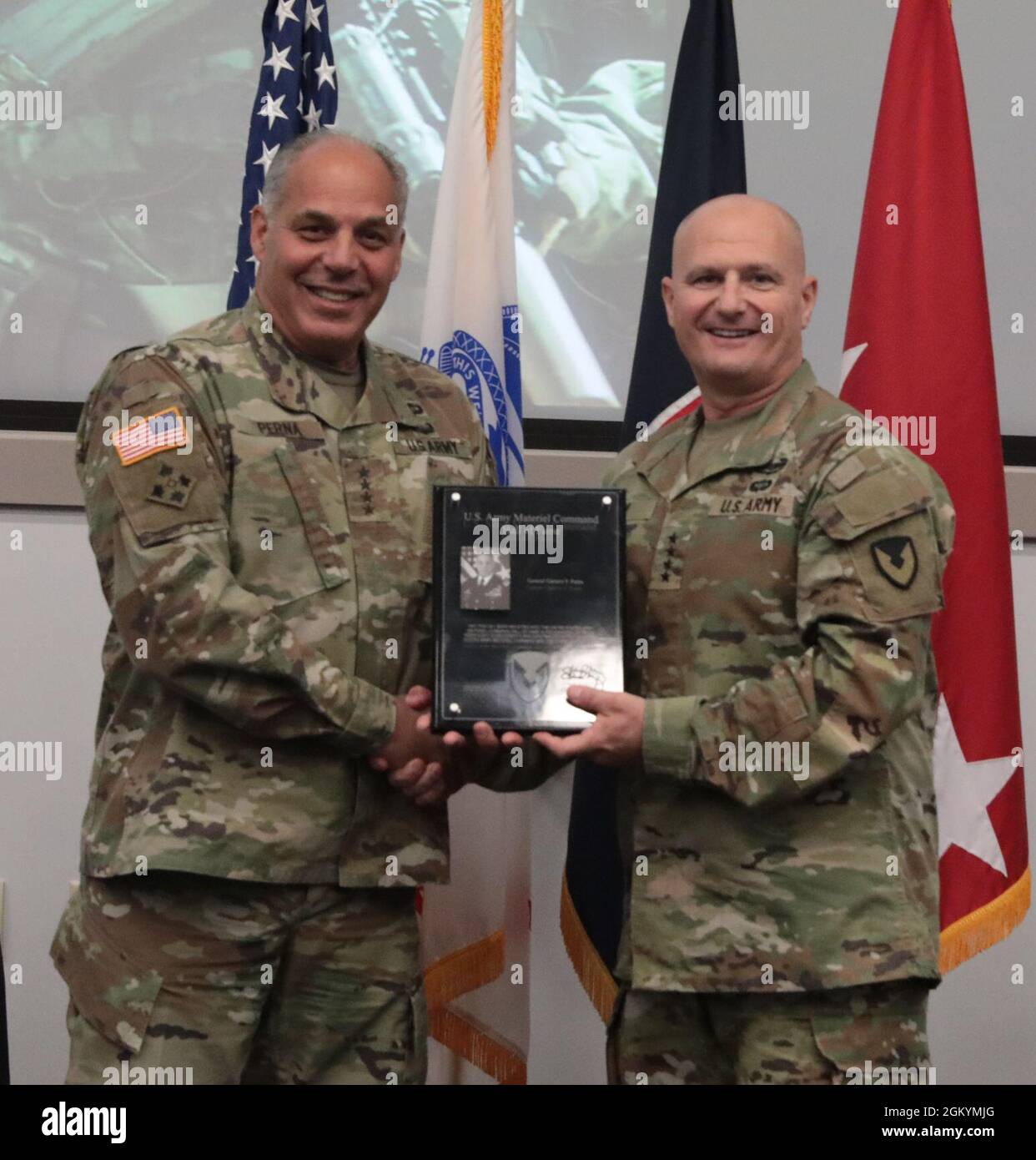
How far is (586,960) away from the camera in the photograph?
9.21ft

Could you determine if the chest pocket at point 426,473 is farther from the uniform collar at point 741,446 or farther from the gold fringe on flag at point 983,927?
the gold fringe on flag at point 983,927

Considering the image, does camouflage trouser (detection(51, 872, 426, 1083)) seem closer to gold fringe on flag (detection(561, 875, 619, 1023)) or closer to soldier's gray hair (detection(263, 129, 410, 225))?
gold fringe on flag (detection(561, 875, 619, 1023))

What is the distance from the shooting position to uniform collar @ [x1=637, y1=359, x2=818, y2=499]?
6.70 feet

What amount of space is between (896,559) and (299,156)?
1044mm

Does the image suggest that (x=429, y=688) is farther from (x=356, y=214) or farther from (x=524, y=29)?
(x=524, y=29)

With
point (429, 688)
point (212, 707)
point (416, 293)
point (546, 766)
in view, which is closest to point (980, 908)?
point (546, 766)

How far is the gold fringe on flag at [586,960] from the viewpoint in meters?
2.73

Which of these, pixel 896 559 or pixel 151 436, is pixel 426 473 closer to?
pixel 151 436

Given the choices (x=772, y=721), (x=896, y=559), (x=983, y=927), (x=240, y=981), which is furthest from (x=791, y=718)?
(x=983, y=927)

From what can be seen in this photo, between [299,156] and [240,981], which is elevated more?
[299,156]

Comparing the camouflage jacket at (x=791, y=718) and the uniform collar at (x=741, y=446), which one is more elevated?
the uniform collar at (x=741, y=446)

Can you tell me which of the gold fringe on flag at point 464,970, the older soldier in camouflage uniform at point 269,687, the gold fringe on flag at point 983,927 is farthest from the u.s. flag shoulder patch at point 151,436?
the gold fringe on flag at point 983,927

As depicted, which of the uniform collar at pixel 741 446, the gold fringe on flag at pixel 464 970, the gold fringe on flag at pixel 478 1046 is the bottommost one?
the gold fringe on flag at pixel 478 1046

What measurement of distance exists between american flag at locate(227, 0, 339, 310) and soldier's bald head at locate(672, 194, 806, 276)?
1.11 metres
